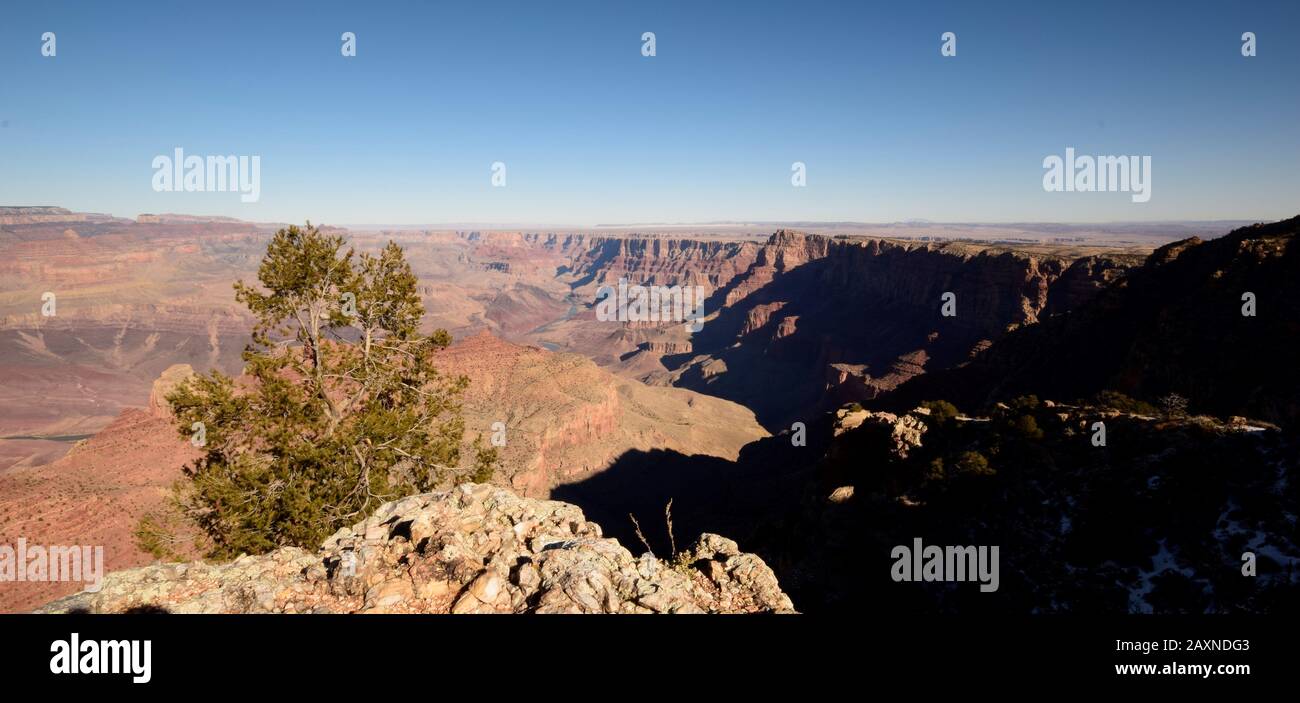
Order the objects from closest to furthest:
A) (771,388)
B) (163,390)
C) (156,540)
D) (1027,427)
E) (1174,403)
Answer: (156,540)
(1027,427)
(1174,403)
(163,390)
(771,388)

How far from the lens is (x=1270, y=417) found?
91.1 feet

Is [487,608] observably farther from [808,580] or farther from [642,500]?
[642,500]

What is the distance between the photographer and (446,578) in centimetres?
771

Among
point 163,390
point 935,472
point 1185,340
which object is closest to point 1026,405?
point 935,472

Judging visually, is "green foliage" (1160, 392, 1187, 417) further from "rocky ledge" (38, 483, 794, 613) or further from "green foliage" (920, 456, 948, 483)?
"rocky ledge" (38, 483, 794, 613)

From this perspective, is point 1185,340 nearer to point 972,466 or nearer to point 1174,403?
point 1174,403

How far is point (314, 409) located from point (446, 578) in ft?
30.8

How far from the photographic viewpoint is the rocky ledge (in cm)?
720

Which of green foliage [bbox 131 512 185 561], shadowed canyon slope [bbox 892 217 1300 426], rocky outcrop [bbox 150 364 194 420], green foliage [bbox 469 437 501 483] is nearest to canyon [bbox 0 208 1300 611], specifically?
shadowed canyon slope [bbox 892 217 1300 426]
